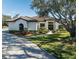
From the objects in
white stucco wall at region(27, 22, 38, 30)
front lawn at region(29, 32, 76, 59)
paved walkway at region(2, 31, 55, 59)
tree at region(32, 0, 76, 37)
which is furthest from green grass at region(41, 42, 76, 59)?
white stucco wall at region(27, 22, 38, 30)

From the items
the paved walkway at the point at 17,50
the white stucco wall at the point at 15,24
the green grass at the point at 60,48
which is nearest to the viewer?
the white stucco wall at the point at 15,24

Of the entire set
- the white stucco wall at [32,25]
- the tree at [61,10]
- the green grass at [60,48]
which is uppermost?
the tree at [61,10]

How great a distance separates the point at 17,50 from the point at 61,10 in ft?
3.31

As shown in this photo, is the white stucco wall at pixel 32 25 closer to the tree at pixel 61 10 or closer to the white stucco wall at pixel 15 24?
the white stucco wall at pixel 15 24

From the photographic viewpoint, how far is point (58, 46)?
2992 millimetres

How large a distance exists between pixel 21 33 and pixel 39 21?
0.27 metres

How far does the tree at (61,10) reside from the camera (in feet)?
8.02

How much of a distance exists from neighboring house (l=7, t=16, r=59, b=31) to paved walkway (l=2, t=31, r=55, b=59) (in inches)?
6.5

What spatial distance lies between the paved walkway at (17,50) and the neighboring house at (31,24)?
0.17m

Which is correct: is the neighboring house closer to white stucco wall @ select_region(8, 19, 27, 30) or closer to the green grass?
white stucco wall @ select_region(8, 19, 27, 30)

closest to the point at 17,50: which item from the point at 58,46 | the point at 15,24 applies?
the point at 15,24

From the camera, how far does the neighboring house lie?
7.12 feet

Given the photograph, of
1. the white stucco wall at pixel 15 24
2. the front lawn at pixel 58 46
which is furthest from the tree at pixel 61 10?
the white stucco wall at pixel 15 24

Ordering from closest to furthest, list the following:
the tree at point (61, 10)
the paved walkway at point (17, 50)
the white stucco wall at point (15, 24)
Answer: the white stucco wall at point (15, 24) < the paved walkway at point (17, 50) < the tree at point (61, 10)
